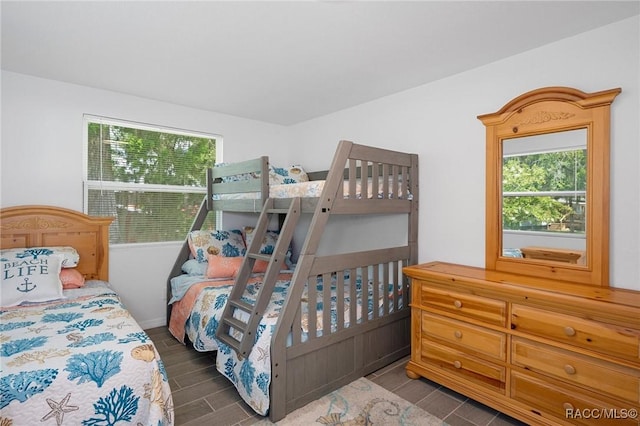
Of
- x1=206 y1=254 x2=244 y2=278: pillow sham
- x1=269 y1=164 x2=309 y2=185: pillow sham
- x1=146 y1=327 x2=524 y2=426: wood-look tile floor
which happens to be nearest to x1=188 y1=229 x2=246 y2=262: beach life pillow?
A: x1=206 y1=254 x2=244 y2=278: pillow sham

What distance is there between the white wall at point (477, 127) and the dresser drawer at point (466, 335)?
612 millimetres

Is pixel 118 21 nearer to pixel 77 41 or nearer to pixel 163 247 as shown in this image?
pixel 77 41

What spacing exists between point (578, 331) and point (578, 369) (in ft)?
0.64

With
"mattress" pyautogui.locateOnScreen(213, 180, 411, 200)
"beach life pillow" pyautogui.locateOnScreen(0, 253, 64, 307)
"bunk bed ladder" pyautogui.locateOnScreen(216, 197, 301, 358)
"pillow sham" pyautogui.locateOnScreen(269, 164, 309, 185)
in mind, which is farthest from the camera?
"pillow sham" pyautogui.locateOnScreen(269, 164, 309, 185)

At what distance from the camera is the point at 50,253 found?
8.61 feet

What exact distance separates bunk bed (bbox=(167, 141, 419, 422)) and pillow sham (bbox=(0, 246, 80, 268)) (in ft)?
2.99

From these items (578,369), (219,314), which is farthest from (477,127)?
(219,314)

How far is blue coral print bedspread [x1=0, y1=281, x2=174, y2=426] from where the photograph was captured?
54.9 inches

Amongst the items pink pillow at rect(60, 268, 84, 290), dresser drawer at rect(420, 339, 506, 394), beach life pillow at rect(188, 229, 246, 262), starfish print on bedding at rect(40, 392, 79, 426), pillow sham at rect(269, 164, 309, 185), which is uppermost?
pillow sham at rect(269, 164, 309, 185)

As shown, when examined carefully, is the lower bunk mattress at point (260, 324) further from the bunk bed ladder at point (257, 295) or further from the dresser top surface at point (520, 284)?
the dresser top surface at point (520, 284)

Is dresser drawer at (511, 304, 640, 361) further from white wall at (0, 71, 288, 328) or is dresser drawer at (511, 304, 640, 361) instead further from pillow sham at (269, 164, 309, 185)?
white wall at (0, 71, 288, 328)

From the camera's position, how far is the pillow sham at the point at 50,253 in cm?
252

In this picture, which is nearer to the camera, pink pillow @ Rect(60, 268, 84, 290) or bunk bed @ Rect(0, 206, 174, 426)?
bunk bed @ Rect(0, 206, 174, 426)
